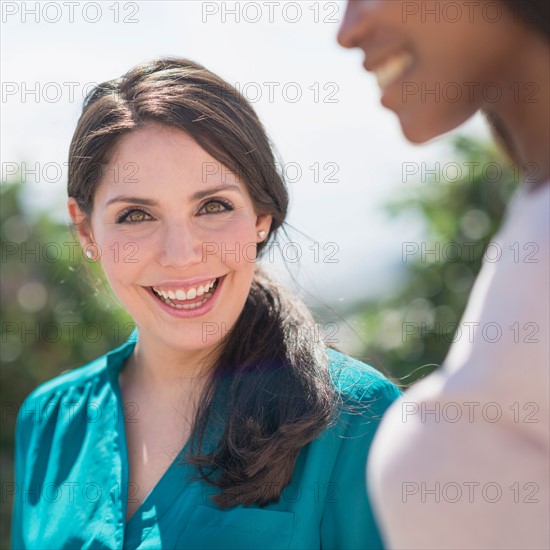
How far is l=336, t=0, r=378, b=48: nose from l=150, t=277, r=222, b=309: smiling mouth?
4.77 ft

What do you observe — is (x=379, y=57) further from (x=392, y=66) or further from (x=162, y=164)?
(x=162, y=164)

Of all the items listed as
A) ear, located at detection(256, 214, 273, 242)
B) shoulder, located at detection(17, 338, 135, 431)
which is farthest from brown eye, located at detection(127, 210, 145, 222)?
shoulder, located at detection(17, 338, 135, 431)

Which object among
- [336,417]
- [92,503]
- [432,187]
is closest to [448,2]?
[336,417]

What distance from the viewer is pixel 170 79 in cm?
217

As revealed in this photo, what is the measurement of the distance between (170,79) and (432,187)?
292 cm

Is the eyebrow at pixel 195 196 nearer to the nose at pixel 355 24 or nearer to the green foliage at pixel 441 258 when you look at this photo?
the nose at pixel 355 24

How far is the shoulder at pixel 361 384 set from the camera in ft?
6.65

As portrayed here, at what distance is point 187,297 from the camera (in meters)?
2.07

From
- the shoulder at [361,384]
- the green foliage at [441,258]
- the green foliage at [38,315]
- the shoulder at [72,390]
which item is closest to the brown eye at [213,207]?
the shoulder at [361,384]

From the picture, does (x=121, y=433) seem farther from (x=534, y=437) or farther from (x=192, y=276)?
(x=534, y=437)


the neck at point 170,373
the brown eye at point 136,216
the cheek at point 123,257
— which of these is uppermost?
the brown eye at point 136,216

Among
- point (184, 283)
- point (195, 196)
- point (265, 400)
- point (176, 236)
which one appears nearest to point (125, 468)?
point (265, 400)

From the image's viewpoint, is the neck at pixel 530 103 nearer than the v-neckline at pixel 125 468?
Yes

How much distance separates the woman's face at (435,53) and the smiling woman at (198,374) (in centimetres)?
137
